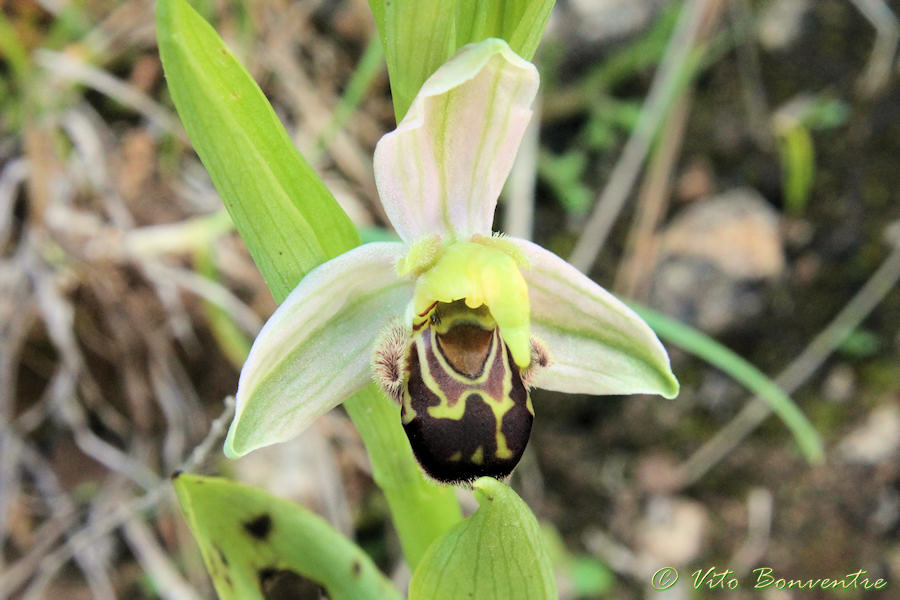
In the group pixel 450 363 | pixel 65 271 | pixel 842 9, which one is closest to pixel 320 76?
pixel 65 271

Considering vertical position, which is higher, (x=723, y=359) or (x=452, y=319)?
(x=452, y=319)

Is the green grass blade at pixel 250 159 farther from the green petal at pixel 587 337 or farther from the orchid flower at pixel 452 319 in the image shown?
the green petal at pixel 587 337

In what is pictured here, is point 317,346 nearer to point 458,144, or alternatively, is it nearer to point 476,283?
point 476,283

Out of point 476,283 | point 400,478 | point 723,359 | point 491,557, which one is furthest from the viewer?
point 723,359

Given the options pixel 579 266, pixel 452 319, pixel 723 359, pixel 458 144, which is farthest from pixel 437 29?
pixel 579 266

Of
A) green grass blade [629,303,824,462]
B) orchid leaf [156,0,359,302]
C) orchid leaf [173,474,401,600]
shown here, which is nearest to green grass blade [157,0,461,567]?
orchid leaf [156,0,359,302]

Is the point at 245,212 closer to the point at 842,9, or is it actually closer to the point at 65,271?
the point at 65,271

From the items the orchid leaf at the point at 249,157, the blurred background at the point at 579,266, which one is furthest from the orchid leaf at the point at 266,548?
the blurred background at the point at 579,266
